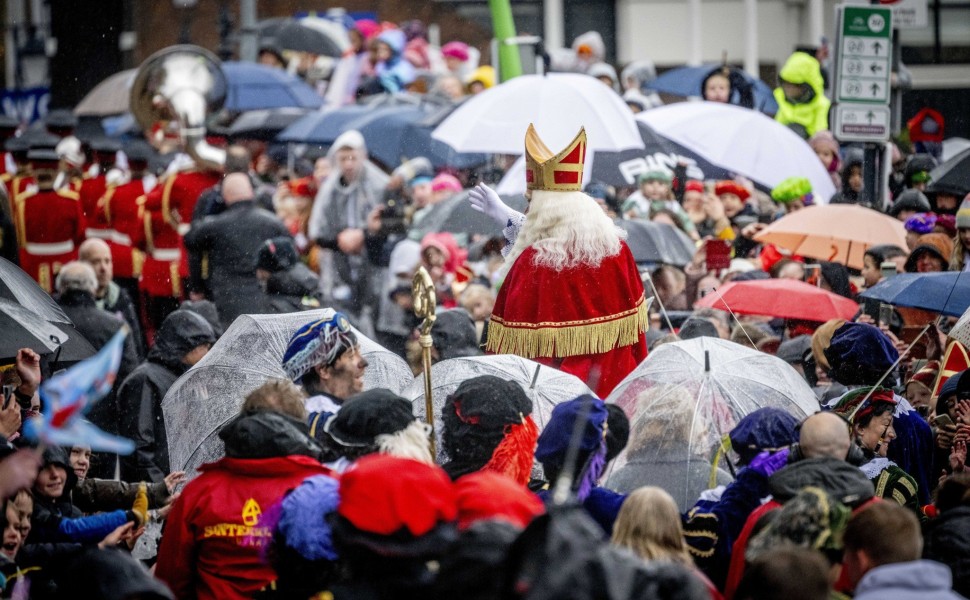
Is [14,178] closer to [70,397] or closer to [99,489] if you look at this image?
[99,489]

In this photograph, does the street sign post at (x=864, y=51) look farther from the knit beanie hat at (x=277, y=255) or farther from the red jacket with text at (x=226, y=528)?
the red jacket with text at (x=226, y=528)

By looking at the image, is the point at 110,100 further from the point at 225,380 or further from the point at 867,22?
the point at 225,380

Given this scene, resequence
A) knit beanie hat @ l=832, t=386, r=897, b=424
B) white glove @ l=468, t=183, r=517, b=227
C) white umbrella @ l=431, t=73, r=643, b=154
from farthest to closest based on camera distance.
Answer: white umbrella @ l=431, t=73, r=643, b=154, white glove @ l=468, t=183, r=517, b=227, knit beanie hat @ l=832, t=386, r=897, b=424

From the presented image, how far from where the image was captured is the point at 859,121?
11234 mm

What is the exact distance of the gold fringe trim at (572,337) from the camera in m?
7.48

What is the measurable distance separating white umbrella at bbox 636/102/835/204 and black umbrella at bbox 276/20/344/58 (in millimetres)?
12868

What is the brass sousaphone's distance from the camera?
1658cm

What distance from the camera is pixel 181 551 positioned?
5.14 metres

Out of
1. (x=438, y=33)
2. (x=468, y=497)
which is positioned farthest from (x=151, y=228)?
(x=438, y=33)

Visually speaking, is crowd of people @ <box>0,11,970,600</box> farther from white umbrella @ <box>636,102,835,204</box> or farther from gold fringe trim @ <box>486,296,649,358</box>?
white umbrella @ <box>636,102,835,204</box>

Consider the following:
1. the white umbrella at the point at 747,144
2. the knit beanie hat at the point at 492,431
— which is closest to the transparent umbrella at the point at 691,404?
the knit beanie hat at the point at 492,431

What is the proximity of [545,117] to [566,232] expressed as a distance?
459 cm

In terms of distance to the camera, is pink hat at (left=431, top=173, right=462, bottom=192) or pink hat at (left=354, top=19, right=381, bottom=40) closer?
pink hat at (left=431, top=173, right=462, bottom=192)

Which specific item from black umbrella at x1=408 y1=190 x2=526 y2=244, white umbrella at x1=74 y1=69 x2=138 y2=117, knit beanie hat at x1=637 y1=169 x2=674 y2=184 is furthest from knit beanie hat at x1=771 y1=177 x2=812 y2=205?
white umbrella at x1=74 y1=69 x2=138 y2=117
